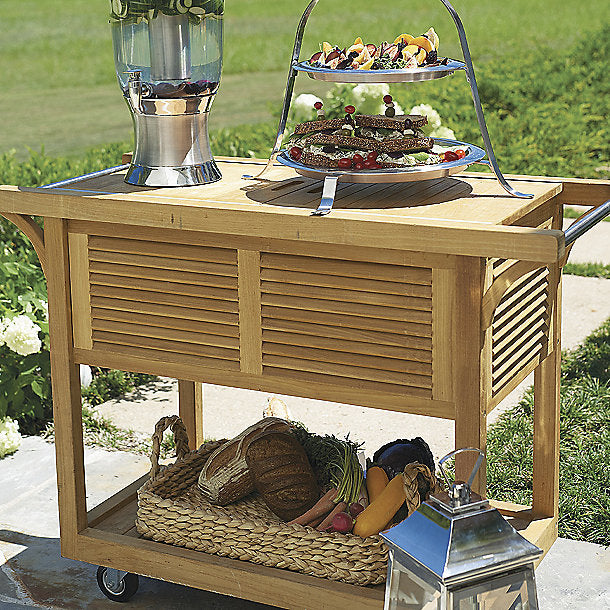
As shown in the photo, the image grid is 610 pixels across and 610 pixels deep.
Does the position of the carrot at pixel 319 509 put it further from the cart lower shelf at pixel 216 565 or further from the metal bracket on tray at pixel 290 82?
the metal bracket on tray at pixel 290 82

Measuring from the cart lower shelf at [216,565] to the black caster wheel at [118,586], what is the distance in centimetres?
6

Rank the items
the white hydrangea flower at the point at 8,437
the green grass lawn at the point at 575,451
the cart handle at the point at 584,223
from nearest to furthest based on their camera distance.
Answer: the cart handle at the point at 584,223, the green grass lawn at the point at 575,451, the white hydrangea flower at the point at 8,437

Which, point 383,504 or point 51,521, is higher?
point 383,504

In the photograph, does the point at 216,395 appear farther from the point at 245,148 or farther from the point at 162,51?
the point at 245,148

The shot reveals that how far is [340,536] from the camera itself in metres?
2.09

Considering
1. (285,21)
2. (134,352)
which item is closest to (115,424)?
(134,352)

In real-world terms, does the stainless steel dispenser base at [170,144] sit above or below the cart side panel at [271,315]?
above

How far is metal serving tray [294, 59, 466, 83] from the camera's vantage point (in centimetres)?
201

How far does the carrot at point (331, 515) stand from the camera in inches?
85.3

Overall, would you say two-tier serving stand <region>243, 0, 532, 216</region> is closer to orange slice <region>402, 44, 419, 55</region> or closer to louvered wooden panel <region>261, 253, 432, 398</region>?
orange slice <region>402, 44, 419, 55</region>

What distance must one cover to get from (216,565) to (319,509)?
0.79 feet

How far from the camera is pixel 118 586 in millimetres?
2375

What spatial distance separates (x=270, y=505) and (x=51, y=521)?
2.72ft

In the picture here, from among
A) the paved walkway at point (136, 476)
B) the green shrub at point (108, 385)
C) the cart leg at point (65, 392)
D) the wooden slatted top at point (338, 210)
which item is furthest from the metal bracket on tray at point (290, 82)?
the green shrub at point (108, 385)
